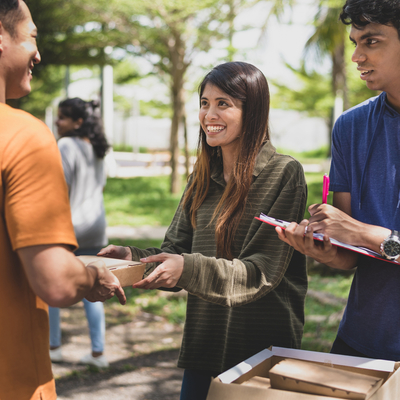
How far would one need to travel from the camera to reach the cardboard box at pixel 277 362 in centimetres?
134

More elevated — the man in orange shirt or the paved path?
the man in orange shirt

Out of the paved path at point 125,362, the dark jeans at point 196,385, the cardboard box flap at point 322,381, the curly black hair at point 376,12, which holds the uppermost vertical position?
the curly black hair at point 376,12

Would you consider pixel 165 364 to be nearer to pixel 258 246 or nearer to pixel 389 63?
pixel 258 246

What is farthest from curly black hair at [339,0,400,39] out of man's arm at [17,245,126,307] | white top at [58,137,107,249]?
white top at [58,137,107,249]

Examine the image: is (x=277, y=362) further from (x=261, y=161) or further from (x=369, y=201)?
(x=261, y=161)

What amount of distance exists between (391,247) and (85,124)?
341cm

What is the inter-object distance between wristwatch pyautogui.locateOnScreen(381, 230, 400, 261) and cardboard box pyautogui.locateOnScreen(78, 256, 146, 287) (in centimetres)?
81

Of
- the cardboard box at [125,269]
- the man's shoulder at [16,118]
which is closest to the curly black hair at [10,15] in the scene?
the man's shoulder at [16,118]

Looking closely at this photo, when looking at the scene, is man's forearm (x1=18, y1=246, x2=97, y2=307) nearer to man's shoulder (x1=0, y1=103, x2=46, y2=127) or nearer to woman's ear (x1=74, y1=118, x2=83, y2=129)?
man's shoulder (x1=0, y1=103, x2=46, y2=127)

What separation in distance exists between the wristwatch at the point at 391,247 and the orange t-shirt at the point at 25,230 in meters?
1.00

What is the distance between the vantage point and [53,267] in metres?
1.32

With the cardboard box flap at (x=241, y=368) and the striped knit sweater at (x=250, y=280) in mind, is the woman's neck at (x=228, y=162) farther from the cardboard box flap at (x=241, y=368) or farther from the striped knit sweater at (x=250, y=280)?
the cardboard box flap at (x=241, y=368)

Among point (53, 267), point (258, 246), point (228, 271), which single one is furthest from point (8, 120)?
point (258, 246)

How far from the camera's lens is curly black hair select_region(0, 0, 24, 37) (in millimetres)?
1439
